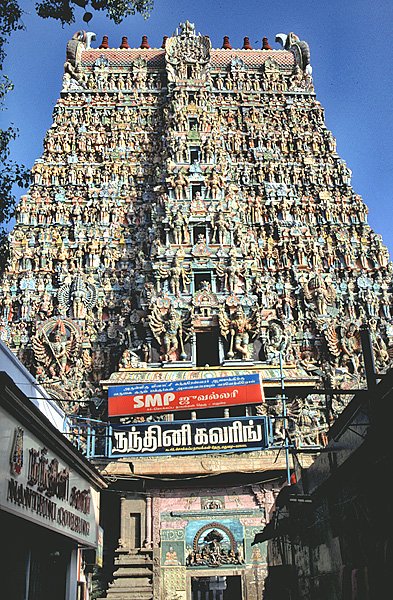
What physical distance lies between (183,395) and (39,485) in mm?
9286

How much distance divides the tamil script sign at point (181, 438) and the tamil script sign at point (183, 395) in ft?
2.90

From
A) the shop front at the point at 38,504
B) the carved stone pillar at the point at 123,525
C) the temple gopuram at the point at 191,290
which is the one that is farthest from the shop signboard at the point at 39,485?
the carved stone pillar at the point at 123,525

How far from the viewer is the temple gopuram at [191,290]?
19.4m

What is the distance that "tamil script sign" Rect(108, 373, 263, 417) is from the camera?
18188mm

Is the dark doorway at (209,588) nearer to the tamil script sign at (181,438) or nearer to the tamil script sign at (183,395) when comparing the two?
the tamil script sign at (183,395)

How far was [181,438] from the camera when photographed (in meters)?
16.7

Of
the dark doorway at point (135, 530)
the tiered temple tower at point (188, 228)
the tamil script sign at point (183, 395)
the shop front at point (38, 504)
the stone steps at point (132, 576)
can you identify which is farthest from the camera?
the tiered temple tower at point (188, 228)

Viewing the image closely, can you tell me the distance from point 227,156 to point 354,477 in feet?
85.7

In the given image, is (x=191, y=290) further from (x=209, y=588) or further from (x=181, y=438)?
(x=209, y=588)

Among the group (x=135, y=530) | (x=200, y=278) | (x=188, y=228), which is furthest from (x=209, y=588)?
(x=188, y=228)

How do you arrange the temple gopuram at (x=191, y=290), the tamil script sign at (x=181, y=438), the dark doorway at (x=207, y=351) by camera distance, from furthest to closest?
the dark doorway at (x=207, y=351), the temple gopuram at (x=191, y=290), the tamil script sign at (x=181, y=438)

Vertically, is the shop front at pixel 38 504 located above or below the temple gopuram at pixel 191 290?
below

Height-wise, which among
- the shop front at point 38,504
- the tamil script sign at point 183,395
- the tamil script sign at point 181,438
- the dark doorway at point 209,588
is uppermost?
the tamil script sign at point 183,395

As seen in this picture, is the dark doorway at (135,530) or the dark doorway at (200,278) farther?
the dark doorway at (200,278)
